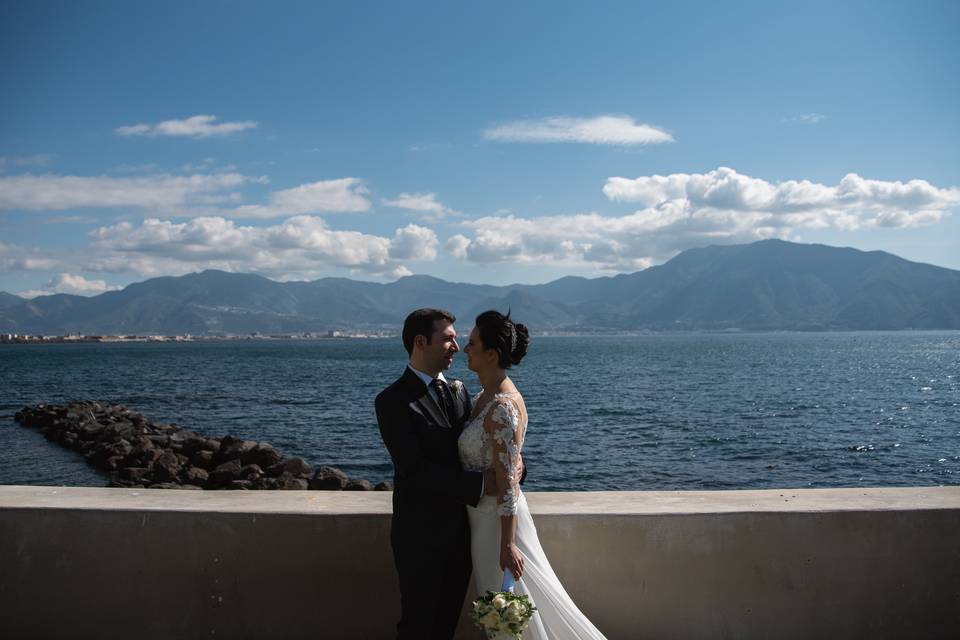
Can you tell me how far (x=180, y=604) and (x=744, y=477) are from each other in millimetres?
21253

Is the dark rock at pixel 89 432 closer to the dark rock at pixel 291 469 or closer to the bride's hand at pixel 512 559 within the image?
the dark rock at pixel 291 469

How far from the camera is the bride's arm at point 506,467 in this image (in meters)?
3.54

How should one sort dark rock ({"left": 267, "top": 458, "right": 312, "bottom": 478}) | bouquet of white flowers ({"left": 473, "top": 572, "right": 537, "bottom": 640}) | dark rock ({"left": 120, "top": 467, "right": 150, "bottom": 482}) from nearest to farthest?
bouquet of white flowers ({"left": 473, "top": 572, "right": 537, "bottom": 640}), dark rock ({"left": 267, "top": 458, "right": 312, "bottom": 478}), dark rock ({"left": 120, "top": 467, "right": 150, "bottom": 482})

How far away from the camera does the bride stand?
11.9ft

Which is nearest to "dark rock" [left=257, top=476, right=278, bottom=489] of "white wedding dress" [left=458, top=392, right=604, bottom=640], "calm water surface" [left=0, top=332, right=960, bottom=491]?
"calm water surface" [left=0, top=332, right=960, bottom=491]

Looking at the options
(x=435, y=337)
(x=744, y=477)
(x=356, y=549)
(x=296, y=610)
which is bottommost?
(x=744, y=477)

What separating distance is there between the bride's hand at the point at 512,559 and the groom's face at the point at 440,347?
0.92m

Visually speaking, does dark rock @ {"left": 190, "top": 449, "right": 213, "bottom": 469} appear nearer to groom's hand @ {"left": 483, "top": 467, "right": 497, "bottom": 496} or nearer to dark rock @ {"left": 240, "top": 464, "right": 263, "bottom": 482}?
dark rock @ {"left": 240, "top": 464, "right": 263, "bottom": 482}

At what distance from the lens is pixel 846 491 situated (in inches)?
179

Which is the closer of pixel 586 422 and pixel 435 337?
pixel 435 337

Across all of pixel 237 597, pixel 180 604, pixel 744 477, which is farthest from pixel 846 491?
pixel 744 477

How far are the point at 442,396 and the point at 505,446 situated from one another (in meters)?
0.45

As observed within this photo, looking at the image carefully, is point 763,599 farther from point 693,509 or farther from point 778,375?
point 778,375

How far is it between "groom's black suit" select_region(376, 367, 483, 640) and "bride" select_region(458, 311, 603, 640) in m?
0.10
